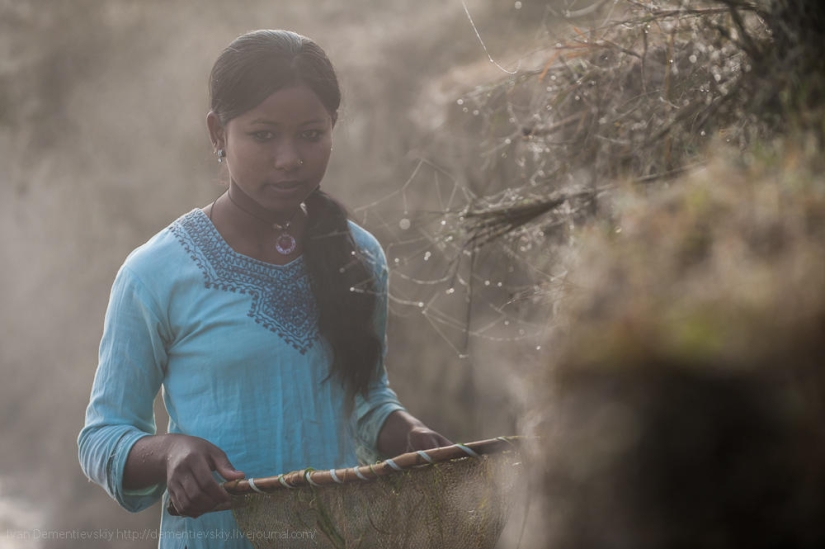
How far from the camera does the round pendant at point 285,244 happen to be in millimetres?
1885

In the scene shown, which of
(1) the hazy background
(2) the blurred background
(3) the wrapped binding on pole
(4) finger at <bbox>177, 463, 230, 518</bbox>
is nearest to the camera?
(2) the blurred background

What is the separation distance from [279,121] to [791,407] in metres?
1.20

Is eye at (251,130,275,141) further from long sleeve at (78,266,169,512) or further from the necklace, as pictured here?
long sleeve at (78,266,169,512)

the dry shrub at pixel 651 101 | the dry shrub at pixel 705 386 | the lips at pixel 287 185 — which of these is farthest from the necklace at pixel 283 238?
the dry shrub at pixel 705 386

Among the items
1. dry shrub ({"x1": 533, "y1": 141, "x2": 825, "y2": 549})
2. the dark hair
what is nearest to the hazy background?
the dark hair

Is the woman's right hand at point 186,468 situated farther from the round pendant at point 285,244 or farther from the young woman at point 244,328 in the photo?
the round pendant at point 285,244

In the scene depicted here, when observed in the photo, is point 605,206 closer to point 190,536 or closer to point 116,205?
point 190,536

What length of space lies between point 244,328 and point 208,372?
10cm

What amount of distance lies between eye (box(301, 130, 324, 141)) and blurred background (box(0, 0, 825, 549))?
267 mm

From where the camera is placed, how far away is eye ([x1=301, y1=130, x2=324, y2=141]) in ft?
5.85

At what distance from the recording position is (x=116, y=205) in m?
6.15

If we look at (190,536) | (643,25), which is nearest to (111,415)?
(190,536)

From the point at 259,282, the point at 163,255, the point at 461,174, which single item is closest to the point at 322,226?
the point at 259,282

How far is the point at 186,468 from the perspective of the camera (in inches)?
62.1
